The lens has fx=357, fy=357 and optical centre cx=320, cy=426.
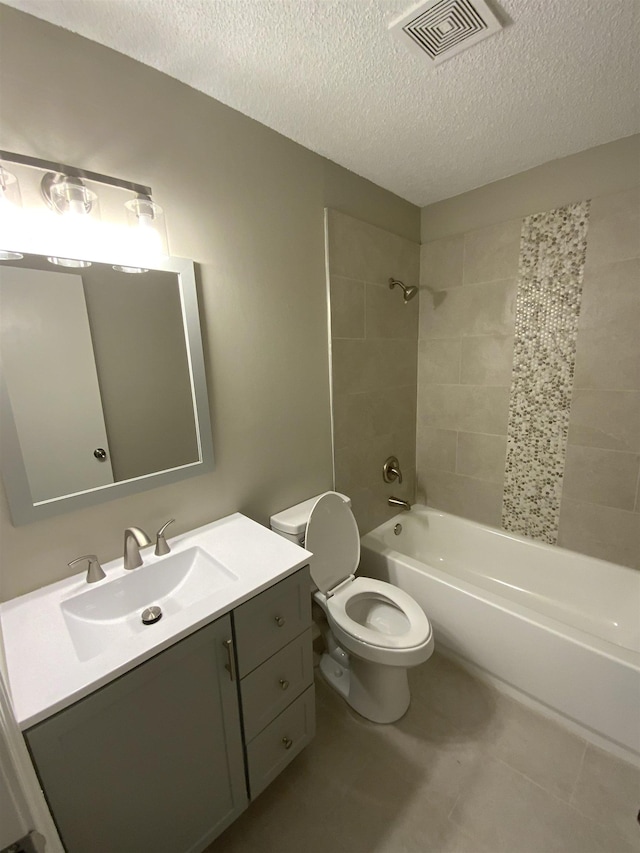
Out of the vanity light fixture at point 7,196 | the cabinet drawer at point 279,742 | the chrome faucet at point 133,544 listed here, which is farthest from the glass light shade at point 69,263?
the cabinet drawer at point 279,742

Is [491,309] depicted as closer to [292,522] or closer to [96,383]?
[292,522]

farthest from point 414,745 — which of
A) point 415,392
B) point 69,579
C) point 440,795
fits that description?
point 415,392

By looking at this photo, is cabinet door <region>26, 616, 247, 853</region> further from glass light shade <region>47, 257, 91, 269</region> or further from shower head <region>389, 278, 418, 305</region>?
shower head <region>389, 278, 418, 305</region>

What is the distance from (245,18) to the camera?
98cm

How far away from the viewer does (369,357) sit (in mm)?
2045

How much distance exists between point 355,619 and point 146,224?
182 cm

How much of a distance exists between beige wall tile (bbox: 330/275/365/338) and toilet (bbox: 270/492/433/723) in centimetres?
86

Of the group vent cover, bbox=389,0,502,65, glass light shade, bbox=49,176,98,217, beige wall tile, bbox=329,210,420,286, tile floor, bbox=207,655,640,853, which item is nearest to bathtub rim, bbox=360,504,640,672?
tile floor, bbox=207,655,640,853

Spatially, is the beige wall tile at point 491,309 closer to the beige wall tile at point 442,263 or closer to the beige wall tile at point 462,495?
the beige wall tile at point 442,263

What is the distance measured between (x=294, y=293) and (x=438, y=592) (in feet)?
5.31

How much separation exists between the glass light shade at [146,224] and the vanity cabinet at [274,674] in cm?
117

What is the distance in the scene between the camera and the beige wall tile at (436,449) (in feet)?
7.83

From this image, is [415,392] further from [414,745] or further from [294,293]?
[414,745]

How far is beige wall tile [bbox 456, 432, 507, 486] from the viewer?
7.14 feet
